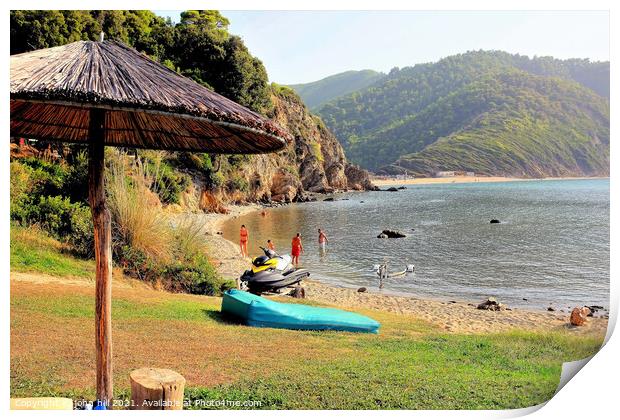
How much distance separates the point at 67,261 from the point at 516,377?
21.9 feet

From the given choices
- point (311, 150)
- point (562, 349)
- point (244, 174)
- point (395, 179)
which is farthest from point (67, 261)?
point (395, 179)

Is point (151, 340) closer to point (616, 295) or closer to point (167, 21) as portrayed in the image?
point (616, 295)

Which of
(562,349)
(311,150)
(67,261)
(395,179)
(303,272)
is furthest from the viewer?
(395,179)

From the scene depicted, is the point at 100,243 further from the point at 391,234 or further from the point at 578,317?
the point at 391,234

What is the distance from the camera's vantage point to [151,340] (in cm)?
568

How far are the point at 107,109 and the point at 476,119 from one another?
190 feet

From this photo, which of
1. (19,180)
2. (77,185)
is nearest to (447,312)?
(77,185)

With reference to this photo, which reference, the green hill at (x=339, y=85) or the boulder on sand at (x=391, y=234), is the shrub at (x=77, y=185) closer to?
the boulder on sand at (x=391, y=234)

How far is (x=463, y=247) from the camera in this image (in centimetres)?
2162

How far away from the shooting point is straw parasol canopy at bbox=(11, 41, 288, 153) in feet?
9.79

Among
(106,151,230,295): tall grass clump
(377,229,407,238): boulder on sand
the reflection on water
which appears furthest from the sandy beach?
(377,229,407,238): boulder on sand

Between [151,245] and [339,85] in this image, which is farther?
[339,85]

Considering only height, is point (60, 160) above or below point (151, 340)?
above

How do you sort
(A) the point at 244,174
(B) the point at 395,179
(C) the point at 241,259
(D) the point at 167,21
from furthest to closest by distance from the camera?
(B) the point at 395,179 < (A) the point at 244,174 < (D) the point at 167,21 < (C) the point at 241,259
